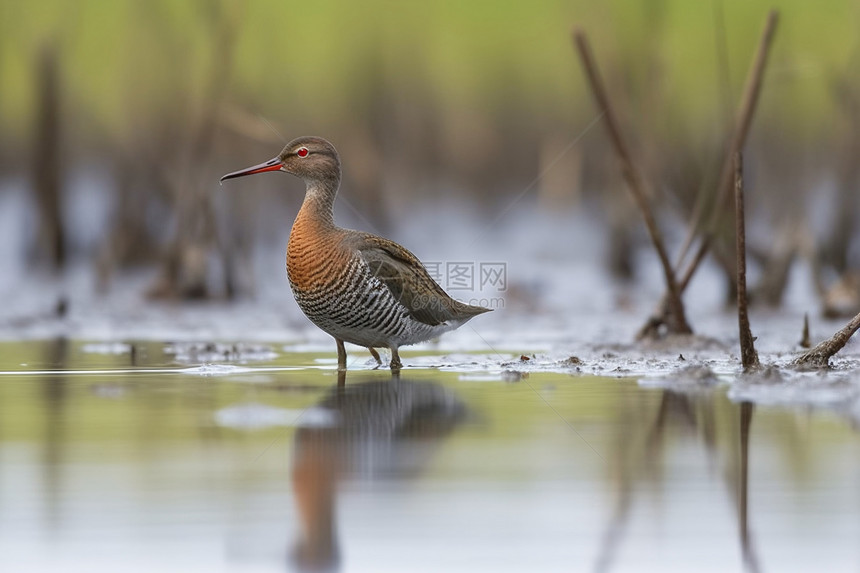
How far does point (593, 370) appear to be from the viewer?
22.0 ft

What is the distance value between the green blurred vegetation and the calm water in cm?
542

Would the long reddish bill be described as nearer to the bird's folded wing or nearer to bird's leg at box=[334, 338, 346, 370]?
the bird's folded wing

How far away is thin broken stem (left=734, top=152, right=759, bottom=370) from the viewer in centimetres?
590

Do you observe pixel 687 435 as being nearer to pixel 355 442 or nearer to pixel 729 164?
pixel 355 442

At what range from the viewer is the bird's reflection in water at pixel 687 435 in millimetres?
3277

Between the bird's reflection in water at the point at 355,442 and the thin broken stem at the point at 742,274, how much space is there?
1.42 metres

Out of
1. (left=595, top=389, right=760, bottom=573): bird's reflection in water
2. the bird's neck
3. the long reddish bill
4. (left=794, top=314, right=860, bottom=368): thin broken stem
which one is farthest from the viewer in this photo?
the long reddish bill

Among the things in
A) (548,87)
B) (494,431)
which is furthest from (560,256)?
(494,431)

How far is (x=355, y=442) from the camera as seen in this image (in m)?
4.60

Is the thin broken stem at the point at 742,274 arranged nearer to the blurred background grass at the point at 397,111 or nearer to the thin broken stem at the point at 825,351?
the thin broken stem at the point at 825,351

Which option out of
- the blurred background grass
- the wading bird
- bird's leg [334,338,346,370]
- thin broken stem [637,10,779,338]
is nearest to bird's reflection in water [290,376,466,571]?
the wading bird

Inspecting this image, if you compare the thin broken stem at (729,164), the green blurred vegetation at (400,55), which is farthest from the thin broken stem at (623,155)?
the green blurred vegetation at (400,55)

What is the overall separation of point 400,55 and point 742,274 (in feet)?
24.6

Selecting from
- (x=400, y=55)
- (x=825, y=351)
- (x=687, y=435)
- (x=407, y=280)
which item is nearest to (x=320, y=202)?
(x=407, y=280)
